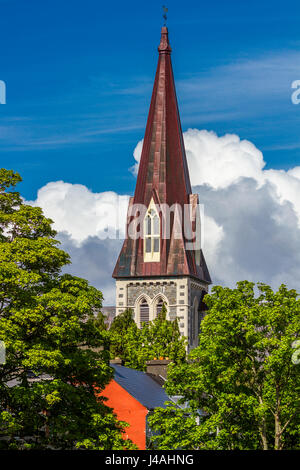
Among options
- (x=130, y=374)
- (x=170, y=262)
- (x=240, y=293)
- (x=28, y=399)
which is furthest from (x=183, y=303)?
(x=28, y=399)

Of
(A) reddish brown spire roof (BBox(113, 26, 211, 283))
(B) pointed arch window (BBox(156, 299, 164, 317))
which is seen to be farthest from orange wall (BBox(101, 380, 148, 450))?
(B) pointed arch window (BBox(156, 299, 164, 317))

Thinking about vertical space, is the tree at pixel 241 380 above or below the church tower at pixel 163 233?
below

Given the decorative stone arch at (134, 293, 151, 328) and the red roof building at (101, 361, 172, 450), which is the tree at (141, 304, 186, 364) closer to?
the decorative stone arch at (134, 293, 151, 328)

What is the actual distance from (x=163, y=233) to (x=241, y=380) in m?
65.7

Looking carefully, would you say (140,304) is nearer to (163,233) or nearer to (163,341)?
(163,233)

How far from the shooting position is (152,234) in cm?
11938

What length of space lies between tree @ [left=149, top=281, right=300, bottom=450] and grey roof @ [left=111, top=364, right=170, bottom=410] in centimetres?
423

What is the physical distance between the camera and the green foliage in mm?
86125

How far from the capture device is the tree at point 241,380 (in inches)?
2030

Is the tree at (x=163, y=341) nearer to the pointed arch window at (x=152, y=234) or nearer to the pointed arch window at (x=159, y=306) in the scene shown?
the pointed arch window at (x=159, y=306)

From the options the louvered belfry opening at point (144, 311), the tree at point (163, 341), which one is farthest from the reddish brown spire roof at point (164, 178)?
the tree at point (163, 341)

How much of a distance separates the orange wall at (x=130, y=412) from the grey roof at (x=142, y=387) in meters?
0.40
